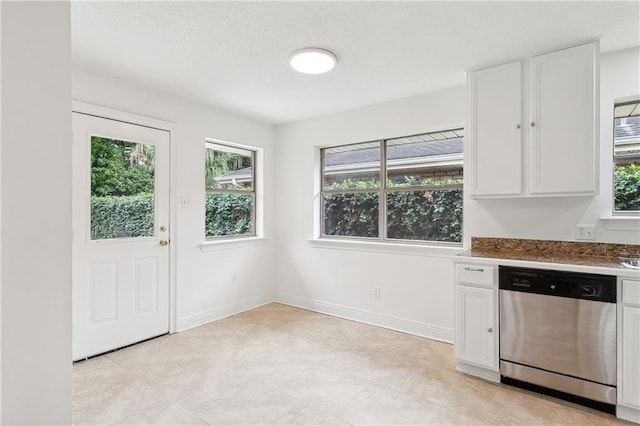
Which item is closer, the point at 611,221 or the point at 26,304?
the point at 26,304

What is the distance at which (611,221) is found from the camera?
8.04 ft

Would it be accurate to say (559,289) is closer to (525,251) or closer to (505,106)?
(525,251)

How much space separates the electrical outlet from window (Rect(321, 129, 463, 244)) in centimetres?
94

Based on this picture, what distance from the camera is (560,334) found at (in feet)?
7.15

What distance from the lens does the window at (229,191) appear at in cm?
391

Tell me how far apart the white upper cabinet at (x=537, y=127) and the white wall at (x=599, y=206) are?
289 mm

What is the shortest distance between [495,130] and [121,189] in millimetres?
3287

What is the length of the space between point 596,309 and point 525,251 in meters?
0.74

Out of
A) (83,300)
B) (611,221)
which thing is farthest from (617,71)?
(83,300)

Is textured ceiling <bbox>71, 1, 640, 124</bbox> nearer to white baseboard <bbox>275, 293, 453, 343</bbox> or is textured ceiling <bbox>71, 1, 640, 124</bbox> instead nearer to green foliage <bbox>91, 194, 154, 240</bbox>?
green foliage <bbox>91, 194, 154, 240</bbox>

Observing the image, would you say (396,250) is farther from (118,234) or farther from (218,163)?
(118,234)

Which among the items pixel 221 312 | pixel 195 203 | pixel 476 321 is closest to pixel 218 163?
pixel 195 203

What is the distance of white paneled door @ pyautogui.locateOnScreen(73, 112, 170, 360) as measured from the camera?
2783mm

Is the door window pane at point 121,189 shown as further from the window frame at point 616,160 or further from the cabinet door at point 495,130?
the window frame at point 616,160
